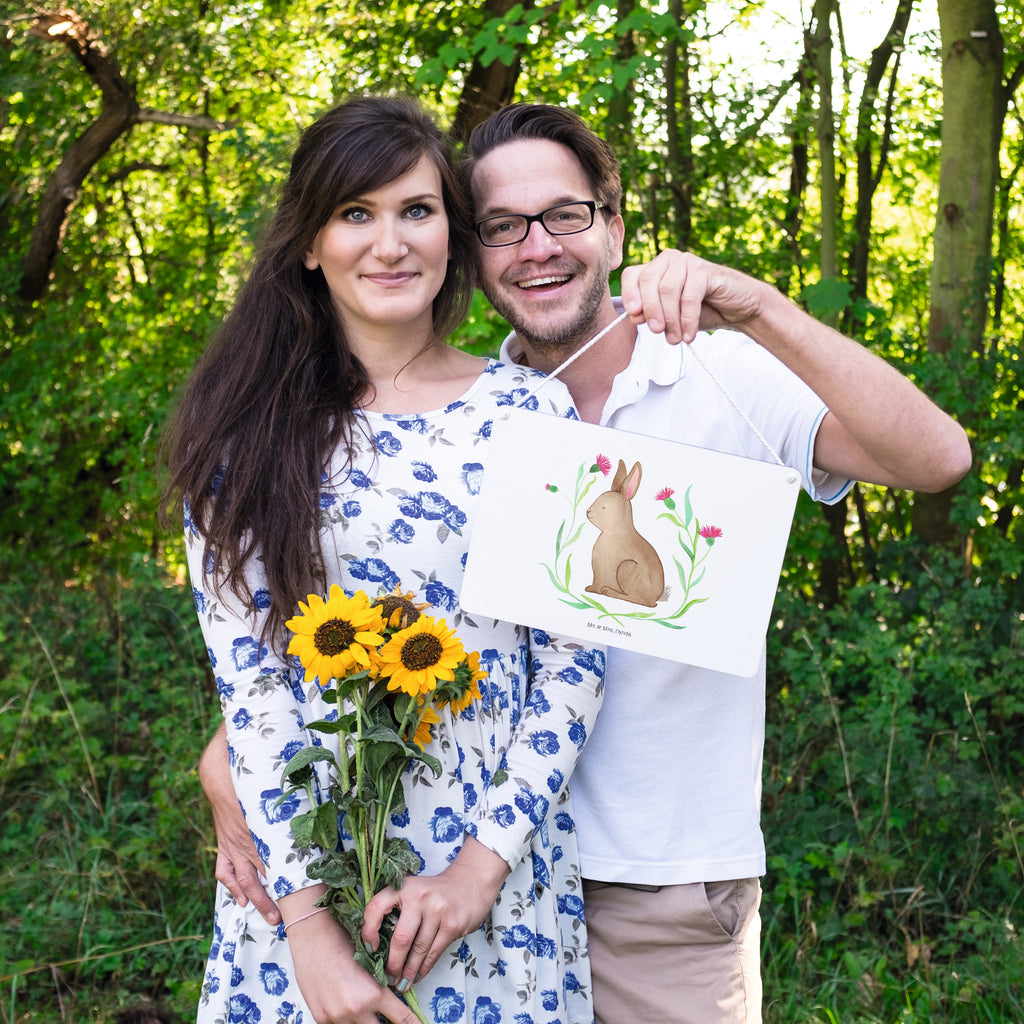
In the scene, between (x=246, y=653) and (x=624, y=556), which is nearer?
(x=624, y=556)

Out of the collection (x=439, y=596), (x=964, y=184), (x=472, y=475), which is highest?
(x=964, y=184)

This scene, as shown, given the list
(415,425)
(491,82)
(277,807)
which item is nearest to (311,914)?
(277,807)

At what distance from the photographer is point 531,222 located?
2.13 m

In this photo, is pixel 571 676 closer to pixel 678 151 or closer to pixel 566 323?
pixel 566 323

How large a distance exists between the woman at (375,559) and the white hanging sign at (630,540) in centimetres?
18

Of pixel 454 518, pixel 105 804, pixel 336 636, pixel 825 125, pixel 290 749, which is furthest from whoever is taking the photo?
pixel 825 125

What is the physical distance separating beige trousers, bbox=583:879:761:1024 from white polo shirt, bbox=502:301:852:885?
49 mm

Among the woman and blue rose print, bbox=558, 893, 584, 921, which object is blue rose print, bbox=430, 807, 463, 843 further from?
blue rose print, bbox=558, 893, 584, 921

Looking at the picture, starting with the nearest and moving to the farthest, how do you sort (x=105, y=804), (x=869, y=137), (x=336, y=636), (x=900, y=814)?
(x=336, y=636), (x=900, y=814), (x=105, y=804), (x=869, y=137)

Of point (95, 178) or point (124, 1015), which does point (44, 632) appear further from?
point (95, 178)

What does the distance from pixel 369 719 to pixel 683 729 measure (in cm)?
66

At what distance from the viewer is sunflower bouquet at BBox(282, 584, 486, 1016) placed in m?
1.52

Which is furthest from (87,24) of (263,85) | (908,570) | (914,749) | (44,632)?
(914,749)

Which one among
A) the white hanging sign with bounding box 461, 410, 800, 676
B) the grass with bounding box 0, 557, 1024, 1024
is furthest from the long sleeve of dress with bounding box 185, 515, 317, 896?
the grass with bounding box 0, 557, 1024, 1024
